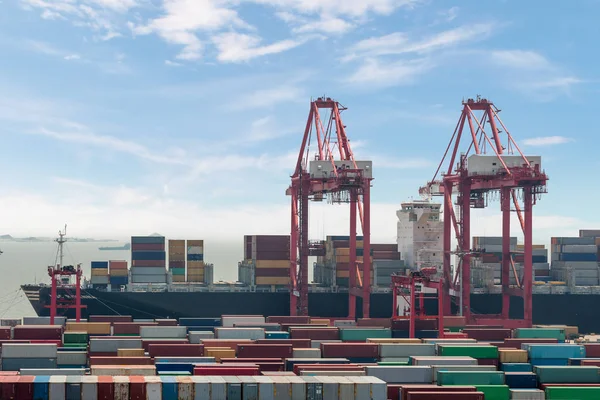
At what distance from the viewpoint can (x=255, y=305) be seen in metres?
80.3

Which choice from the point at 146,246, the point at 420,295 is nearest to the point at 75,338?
the point at 420,295

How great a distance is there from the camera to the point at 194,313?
80.1m

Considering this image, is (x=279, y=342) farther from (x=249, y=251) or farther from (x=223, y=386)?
(x=249, y=251)

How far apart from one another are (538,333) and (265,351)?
22.2 m

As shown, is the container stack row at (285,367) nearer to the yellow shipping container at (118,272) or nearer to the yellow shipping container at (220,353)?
the yellow shipping container at (220,353)

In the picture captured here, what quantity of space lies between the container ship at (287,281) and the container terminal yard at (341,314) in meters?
0.14

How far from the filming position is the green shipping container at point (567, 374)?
37562 mm

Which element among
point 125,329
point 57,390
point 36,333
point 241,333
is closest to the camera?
point 57,390

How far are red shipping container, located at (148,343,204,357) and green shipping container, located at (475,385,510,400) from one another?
15.1 metres

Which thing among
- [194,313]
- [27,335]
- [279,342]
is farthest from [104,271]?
[279,342]

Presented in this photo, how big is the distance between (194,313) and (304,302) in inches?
545

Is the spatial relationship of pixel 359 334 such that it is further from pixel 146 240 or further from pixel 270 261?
pixel 146 240

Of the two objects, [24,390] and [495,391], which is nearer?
[24,390]

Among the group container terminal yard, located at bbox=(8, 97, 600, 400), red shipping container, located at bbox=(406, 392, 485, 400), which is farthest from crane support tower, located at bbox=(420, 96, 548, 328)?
red shipping container, located at bbox=(406, 392, 485, 400)
